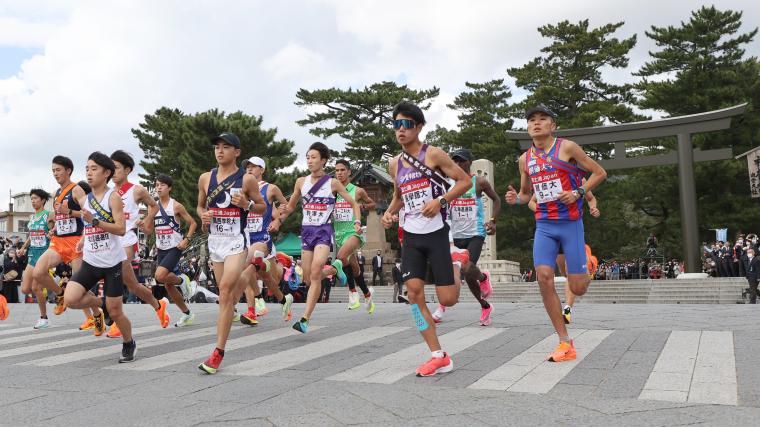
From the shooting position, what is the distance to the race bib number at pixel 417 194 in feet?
17.1

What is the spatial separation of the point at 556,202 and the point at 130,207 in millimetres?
5895

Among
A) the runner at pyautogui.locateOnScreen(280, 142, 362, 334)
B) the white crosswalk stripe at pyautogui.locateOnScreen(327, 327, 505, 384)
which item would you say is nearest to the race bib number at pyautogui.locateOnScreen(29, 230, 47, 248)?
the runner at pyautogui.locateOnScreen(280, 142, 362, 334)

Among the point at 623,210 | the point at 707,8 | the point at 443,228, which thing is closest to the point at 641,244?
the point at 623,210

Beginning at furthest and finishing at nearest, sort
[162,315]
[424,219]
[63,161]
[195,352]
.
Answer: [162,315]
[63,161]
[195,352]
[424,219]

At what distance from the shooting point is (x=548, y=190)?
18.8ft

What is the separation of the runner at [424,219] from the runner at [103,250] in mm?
2858

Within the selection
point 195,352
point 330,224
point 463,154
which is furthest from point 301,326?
point 463,154

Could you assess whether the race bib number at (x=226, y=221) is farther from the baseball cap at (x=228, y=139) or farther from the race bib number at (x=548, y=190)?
the race bib number at (x=548, y=190)

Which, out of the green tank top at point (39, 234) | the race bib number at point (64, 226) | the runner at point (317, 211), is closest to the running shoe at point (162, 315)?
the race bib number at point (64, 226)

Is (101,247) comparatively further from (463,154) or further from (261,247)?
(463,154)

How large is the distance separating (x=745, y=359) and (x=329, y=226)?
5067mm

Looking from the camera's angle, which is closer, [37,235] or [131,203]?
[131,203]

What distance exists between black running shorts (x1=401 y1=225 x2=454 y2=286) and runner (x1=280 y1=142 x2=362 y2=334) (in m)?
3.00

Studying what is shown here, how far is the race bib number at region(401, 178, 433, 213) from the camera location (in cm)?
521
